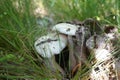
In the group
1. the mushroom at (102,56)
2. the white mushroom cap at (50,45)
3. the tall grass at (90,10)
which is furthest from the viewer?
the tall grass at (90,10)

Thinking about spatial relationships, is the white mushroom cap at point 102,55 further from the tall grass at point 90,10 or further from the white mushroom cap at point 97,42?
the tall grass at point 90,10

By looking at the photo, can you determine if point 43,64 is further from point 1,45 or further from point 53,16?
point 53,16

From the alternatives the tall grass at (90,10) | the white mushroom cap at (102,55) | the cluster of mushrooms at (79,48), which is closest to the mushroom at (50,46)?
the cluster of mushrooms at (79,48)

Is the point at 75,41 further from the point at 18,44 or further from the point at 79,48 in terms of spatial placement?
the point at 18,44

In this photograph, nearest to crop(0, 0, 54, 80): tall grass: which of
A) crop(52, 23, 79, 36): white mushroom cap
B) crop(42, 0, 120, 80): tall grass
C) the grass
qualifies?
the grass

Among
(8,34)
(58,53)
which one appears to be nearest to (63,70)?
(58,53)

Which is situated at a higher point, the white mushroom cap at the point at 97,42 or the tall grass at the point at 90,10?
the tall grass at the point at 90,10

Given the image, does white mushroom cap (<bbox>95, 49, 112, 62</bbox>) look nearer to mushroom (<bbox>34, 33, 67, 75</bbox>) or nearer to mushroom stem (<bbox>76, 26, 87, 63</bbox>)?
mushroom stem (<bbox>76, 26, 87, 63</bbox>)

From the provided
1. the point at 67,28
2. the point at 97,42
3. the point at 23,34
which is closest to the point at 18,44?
the point at 23,34
